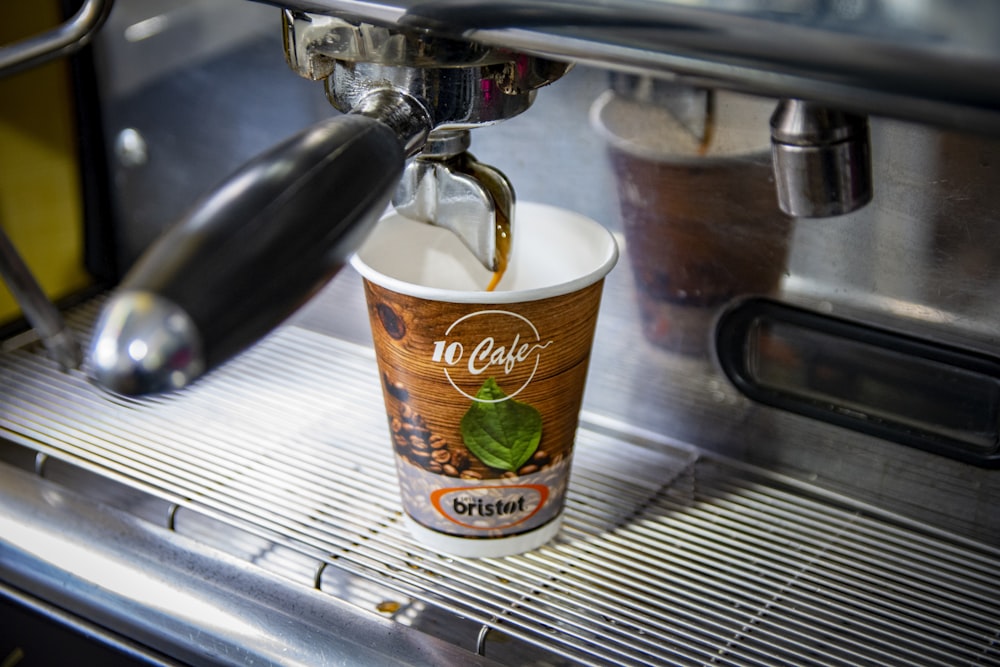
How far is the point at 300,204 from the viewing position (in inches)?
9.5

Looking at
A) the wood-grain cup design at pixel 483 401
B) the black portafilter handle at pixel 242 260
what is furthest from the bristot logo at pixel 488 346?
the black portafilter handle at pixel 242 260

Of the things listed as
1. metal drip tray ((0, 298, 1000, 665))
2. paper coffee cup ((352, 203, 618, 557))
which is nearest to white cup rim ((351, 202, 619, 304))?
paper coffee cup ((352, 203, 618, 557))

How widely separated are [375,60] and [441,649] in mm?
203

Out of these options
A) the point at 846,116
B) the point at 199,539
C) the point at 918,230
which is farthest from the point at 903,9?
the point at 199,539

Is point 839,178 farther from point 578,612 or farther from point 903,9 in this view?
point 578,612

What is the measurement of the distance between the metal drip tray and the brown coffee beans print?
4cm

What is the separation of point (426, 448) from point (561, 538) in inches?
3.0

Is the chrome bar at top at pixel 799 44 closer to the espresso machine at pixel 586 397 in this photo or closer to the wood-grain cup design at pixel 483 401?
the espresso machine at pixel 586 397

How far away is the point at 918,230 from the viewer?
1.38 feet

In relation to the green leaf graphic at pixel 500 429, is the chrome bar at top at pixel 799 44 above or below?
above

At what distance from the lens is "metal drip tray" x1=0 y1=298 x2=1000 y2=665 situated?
0.39 meters

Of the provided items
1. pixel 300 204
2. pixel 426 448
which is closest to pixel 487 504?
pixel 426 448

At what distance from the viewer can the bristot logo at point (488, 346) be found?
39cm

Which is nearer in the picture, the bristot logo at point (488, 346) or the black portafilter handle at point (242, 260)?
the black portafilter handle at point (242, 260)
